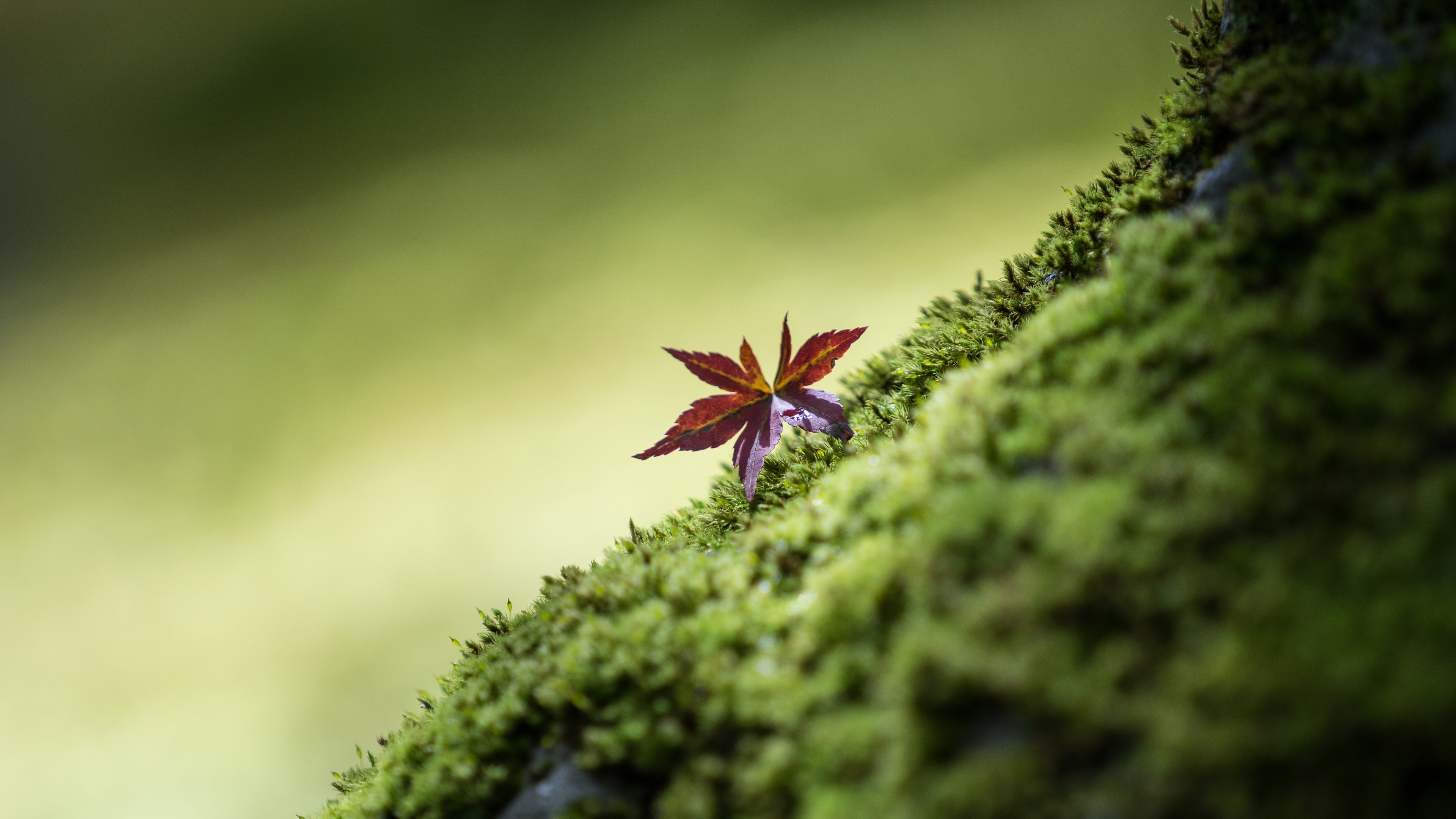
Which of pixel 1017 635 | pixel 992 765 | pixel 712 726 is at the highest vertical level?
pixel 712 726

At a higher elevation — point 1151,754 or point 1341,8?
point 1341,8

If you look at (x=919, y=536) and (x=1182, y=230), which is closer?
(x=919, y=536)

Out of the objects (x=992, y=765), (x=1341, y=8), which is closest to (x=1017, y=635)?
(x=992, y=765)

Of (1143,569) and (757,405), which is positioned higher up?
(757,405)

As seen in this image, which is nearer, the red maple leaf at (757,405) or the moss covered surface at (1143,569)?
the moss covered surface at (1143,569)

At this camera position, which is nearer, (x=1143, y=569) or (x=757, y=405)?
(x=1143, y=569)

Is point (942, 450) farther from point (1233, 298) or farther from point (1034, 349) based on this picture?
point (1233, 298)
